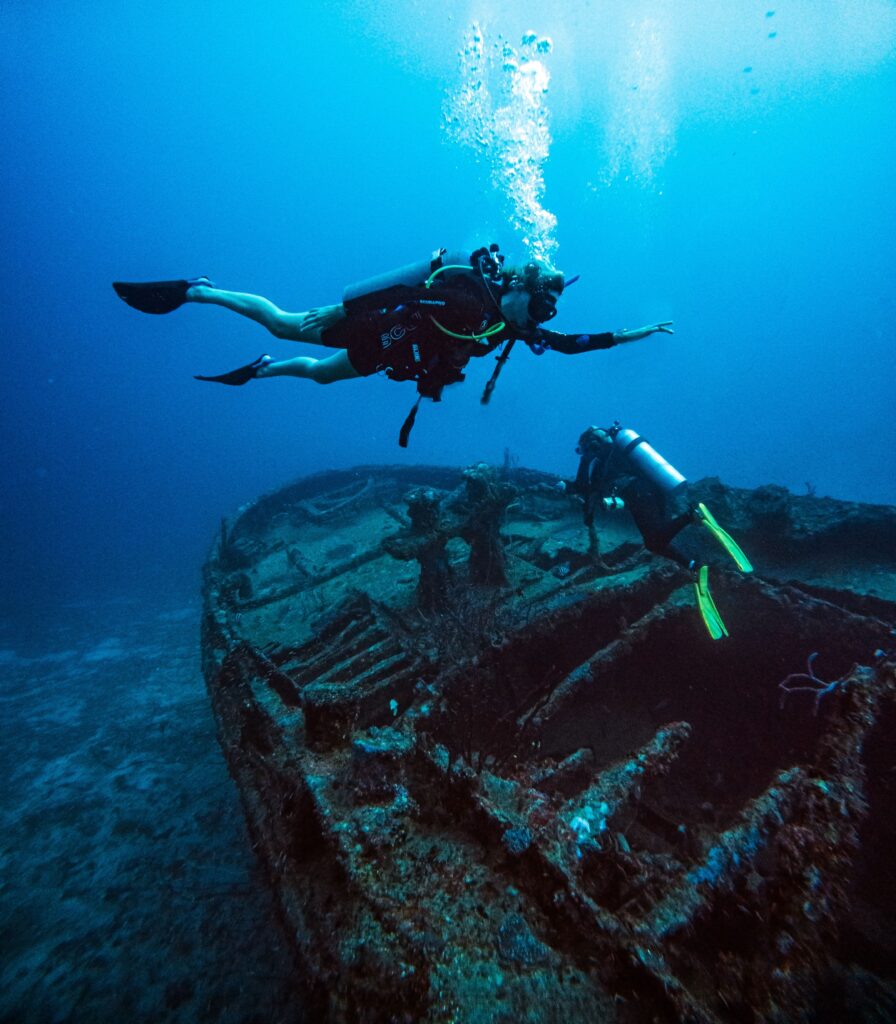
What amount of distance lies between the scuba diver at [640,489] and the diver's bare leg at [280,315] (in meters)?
3.47

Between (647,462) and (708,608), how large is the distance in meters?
2.02

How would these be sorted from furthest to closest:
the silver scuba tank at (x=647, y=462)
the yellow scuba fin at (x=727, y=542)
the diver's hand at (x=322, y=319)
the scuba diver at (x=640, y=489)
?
the silver scuba tank at (x=647, y=462) → the scuba diver at (x=640, y=489) → the yellow scuba fin at (x=727, y=542) → the diver's hand at (x=322, y=319)

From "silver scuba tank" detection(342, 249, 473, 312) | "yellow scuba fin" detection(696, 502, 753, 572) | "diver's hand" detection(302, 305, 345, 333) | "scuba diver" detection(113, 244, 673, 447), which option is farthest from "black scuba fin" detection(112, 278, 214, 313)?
"yellow scuba fin" detection(696, 502, 753, 572)

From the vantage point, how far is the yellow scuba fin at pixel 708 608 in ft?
11.2

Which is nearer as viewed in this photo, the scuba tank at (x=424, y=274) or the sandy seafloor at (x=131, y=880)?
the sandy seafloor at (x=131, y=880)

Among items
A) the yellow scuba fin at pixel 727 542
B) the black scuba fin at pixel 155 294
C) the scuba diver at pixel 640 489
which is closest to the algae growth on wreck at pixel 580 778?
the yellow scuba fin at pixel 727 542

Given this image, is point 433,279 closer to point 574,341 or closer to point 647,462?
point 574,341

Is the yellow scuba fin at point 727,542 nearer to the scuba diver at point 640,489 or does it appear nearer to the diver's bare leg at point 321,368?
the scuba diver at point 640,489

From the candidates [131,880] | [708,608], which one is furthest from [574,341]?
[131,880]

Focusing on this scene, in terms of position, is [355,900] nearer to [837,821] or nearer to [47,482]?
[837,821]

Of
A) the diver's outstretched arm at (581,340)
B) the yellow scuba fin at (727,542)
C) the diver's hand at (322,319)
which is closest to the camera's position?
the diver's hand at (322,319)

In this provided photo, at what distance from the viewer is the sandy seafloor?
9.62 feet

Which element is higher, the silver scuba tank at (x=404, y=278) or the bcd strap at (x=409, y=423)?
the silver scuba tank at (x=404, y=278)

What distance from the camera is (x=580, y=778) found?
2889mm
